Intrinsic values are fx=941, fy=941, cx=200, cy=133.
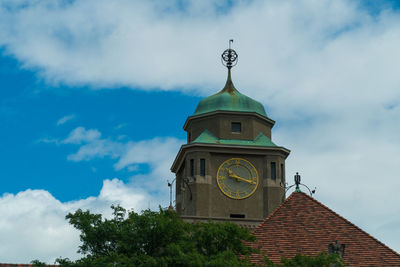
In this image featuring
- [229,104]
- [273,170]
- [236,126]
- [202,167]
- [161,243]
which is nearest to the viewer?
[161,243]

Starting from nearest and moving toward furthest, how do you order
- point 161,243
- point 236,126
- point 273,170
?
point 161,243
point 273,170
point 236,126

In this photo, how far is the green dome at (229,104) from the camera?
60.7 meters

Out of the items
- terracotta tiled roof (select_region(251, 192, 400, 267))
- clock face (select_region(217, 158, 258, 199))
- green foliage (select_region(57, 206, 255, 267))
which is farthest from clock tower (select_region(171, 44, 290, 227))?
green foliage (select_region(57, 206, 255, 267))

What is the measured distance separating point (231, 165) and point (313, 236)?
2765 centimetres

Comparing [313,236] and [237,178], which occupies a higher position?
[237,178]

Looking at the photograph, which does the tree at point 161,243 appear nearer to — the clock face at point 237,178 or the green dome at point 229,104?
the clock face at point 237,178

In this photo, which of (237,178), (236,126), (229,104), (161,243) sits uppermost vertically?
(229,104)

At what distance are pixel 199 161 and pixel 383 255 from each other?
28.4m

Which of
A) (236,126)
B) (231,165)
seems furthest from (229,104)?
(231,165)

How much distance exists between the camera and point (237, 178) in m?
58.3

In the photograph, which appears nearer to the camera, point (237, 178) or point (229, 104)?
point (237, 178)

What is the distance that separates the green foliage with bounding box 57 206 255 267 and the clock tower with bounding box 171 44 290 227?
27.1 metres

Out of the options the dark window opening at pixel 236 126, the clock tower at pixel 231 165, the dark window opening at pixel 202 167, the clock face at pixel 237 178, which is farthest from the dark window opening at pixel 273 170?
the dark window opening at pixel 202 167

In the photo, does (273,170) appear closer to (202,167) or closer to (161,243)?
(202,167)
